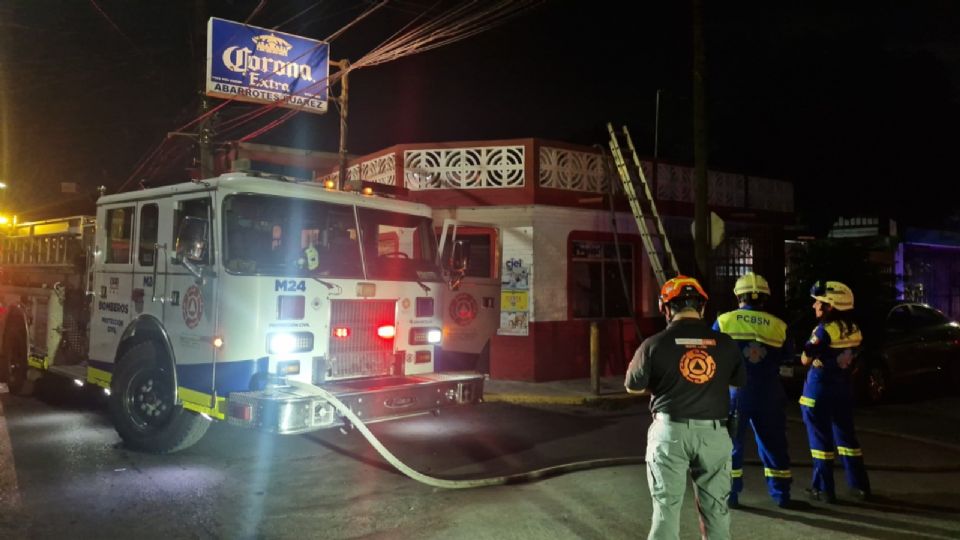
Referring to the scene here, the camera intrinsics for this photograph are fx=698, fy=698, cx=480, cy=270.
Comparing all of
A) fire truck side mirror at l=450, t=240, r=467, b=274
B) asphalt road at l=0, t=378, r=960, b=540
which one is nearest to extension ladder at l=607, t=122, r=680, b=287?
asphalt road at l=0, t=378, r=960, b=540

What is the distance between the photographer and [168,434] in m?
6.66

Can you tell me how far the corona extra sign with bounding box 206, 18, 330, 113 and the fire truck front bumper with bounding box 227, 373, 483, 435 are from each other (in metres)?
8.62

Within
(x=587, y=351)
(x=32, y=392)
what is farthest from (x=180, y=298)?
(x=587, y=351)

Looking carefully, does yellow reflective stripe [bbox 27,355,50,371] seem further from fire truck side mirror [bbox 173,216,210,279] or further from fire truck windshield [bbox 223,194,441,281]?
fire truck windshield [bbox 223,194,441,281]

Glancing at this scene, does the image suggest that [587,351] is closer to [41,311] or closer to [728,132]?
[41,311]

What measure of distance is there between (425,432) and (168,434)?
280cm

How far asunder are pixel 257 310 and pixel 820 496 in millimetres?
4855

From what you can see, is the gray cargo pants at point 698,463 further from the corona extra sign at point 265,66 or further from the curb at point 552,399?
the corona extra sign at point 265,66

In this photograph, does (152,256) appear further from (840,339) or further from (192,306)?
(840,339)

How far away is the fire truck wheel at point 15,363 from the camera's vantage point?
9586 mm

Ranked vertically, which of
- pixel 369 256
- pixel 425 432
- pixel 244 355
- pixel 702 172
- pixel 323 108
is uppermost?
pixel 323 108

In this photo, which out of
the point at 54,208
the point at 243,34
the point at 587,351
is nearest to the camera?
the point at 54,208

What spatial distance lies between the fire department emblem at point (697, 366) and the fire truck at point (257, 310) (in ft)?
10.0

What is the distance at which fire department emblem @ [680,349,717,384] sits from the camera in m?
3.73
